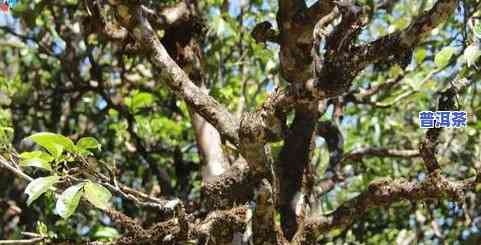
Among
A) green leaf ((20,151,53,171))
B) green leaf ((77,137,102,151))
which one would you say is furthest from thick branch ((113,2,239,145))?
green leaf ((20,151,53,171))

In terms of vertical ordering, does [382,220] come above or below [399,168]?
below

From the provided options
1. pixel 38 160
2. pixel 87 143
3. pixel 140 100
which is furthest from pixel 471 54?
pixel 140 100

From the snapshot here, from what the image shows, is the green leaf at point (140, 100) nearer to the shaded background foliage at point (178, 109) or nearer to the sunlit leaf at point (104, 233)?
the shaded background foliage at point (178, 109)

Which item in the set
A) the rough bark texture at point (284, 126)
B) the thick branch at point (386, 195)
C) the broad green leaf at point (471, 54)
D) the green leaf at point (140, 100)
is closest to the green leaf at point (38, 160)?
the rough bark texture at point (284, 126)

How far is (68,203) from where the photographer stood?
2.08m

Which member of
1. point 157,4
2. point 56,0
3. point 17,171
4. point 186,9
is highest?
point 56,0

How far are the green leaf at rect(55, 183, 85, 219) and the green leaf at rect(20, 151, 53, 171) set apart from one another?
0.14 metres

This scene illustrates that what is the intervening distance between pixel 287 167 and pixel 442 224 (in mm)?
2702

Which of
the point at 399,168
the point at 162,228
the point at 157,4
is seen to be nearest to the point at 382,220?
the point at 399,168

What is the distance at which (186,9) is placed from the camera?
3236mm

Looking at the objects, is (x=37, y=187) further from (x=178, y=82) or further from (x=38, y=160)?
(x=178, y=82)

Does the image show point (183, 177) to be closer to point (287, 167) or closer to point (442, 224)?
→ point (287, 167)

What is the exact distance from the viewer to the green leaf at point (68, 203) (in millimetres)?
2074

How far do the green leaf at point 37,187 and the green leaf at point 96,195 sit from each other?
0.30 ft
